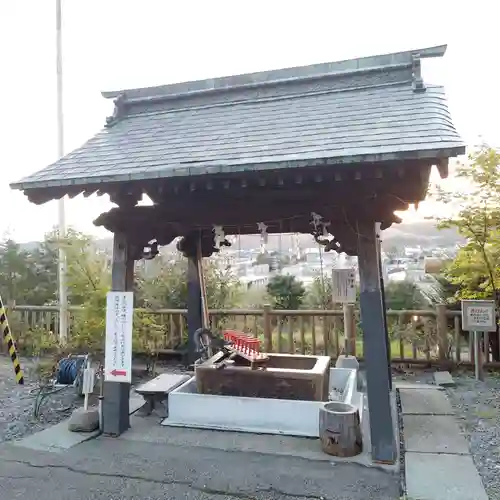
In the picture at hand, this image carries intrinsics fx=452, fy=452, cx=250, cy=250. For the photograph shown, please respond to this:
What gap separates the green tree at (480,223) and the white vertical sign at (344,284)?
6.04 feet

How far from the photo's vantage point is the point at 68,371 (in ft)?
21.7

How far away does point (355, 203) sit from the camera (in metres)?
4.19

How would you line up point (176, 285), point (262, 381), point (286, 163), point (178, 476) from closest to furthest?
point (286, 163)
point (178, 476)
point (262, 381)
point (176, 285)

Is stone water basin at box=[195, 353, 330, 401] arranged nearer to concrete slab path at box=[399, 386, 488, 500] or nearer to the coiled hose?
concrete slab path at box=[399, 386, 488, 500]

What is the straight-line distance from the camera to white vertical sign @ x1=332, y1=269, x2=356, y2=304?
655cm

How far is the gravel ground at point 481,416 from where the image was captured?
3.79 m

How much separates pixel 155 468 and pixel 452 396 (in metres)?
4.02

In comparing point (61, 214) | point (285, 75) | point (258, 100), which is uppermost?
point (285, 75)

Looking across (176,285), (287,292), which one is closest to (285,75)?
(176,285)

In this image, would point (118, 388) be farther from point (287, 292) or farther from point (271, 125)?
point (287, 292)

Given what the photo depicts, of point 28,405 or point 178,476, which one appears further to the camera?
point 28,405

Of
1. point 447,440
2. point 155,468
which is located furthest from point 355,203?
point 155,468

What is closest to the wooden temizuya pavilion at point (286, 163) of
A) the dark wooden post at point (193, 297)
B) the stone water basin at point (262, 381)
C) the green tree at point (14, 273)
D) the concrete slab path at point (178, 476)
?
the concrete slab path at point (178, 476)

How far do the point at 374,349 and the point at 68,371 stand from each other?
464cm
